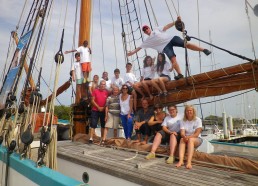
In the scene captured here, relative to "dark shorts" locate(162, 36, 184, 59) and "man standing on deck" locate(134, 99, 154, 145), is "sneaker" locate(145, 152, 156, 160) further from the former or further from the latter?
"dark shorts" locate(162, 36, 184, 59)

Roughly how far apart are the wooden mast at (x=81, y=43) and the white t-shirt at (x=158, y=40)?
7.18 feet

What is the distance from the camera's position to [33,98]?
3281 millimetres

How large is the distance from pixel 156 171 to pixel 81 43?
181 inches

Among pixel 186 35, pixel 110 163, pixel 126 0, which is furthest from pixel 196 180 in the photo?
pixel 126 0

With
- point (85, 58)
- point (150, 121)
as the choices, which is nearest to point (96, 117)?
point (150, 121)

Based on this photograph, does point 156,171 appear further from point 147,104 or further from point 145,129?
point 147,104

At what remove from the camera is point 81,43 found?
21.4 ft

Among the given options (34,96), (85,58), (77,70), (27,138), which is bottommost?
(27,138)

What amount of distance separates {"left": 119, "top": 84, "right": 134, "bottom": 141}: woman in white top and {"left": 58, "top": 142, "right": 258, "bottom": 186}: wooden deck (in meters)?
1.33

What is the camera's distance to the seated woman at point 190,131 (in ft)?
11.4

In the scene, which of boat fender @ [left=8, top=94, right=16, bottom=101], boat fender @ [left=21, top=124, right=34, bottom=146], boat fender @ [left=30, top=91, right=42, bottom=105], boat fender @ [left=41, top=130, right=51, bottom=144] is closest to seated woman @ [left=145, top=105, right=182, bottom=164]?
boat fender @ [left=41, top=130, right=51, bottom=144]

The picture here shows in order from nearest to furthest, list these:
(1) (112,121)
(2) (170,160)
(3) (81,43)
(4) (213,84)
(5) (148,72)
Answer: (2) (170,160)
(4) (213,84)
(5) (148,72)
(1) (112,121)
(3) (81,43)

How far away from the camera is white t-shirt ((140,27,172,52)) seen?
4.76 m

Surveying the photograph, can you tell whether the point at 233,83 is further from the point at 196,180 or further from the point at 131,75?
the point at 131,75
